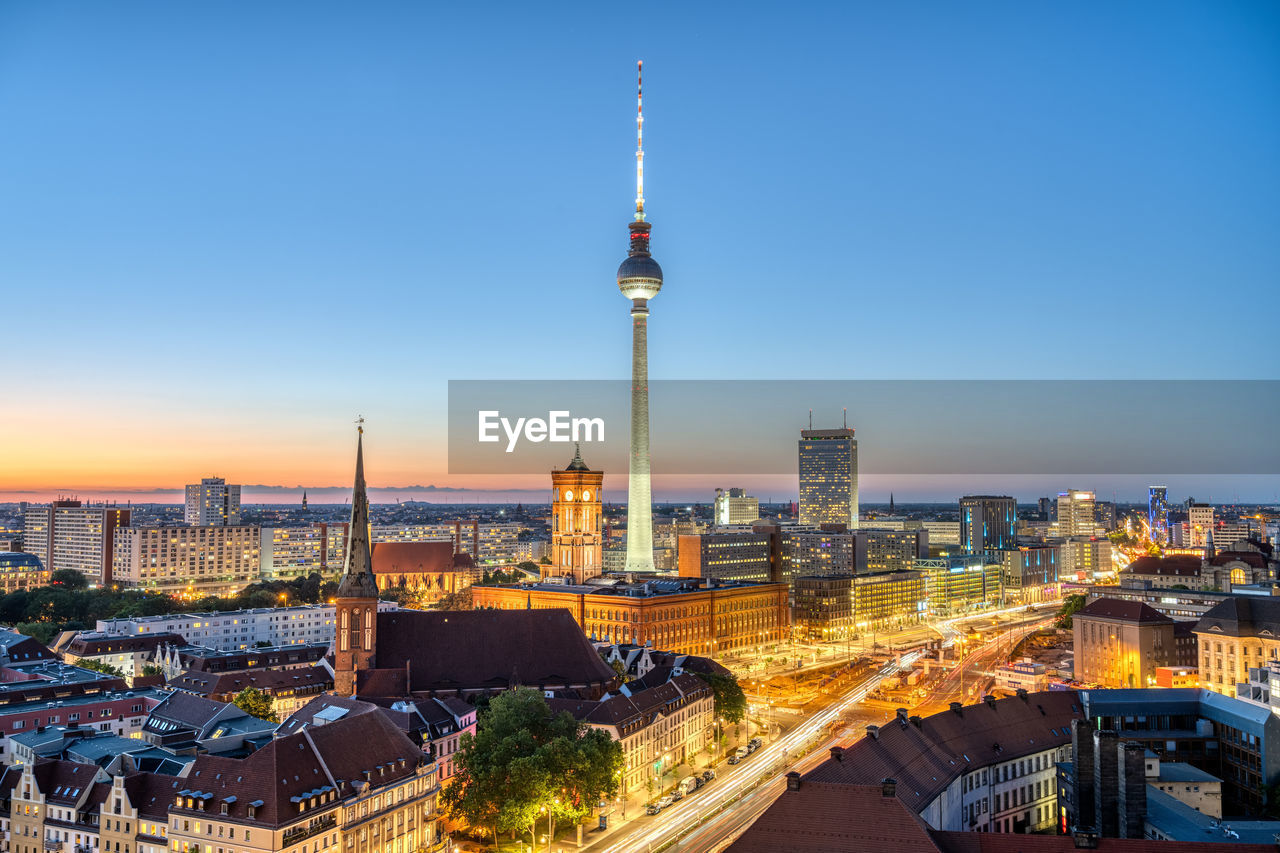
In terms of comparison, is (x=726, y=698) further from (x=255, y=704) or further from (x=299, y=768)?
(x=299, y=768)

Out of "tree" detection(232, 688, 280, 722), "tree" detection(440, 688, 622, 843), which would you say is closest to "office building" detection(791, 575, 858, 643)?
"tree" detection(232, 688, 280, 722)

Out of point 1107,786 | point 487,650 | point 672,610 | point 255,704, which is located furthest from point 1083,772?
point 672,610

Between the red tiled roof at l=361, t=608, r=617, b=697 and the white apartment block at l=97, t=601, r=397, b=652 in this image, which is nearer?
the red tiled roof at l=361, t=608, r=617, b=697

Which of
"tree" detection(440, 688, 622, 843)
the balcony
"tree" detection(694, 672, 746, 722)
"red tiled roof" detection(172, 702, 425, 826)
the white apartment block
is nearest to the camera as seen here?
the balcony

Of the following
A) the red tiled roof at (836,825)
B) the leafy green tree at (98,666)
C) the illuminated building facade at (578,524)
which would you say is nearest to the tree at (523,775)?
the red tiled roof at (836,825)

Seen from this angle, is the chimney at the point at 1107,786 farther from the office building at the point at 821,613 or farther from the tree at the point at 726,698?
the office building at the point at 821,613

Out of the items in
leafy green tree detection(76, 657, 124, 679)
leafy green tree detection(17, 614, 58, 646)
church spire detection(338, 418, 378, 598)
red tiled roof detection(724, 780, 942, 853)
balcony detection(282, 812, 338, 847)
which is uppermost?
church spire detection(338, 418, 378, 598)

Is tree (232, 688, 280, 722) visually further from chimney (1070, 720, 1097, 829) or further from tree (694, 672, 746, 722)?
chimney (1070, 720, 1097, 829)
